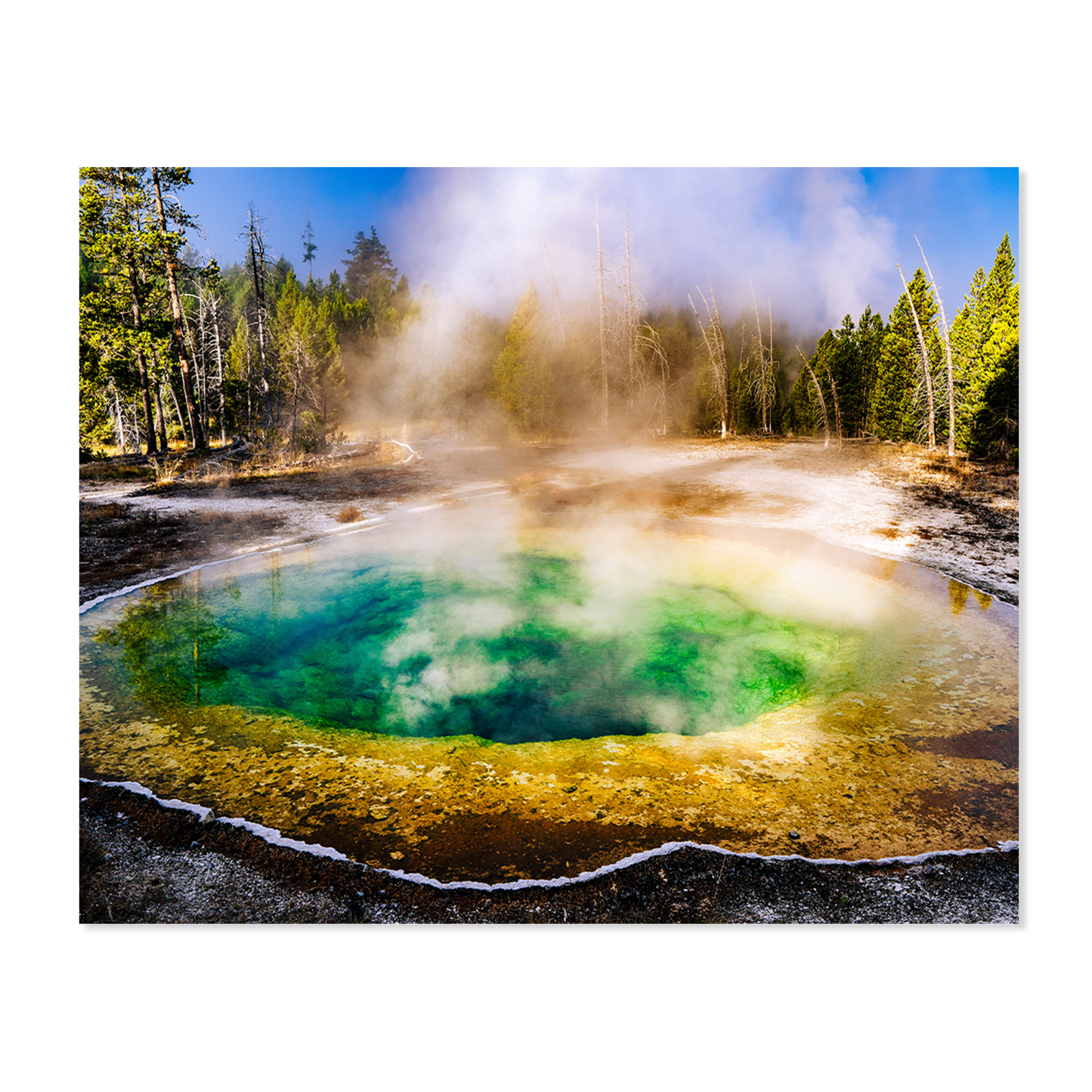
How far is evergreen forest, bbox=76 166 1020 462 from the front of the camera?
13898 mm

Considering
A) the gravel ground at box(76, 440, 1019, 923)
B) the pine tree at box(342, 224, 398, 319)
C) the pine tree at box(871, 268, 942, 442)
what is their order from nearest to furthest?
the gravel ground at box(76, 440, 1019, 923)
the pine tree at box(871, 268, 942, 442)
the pine tree at box(342, 224, 398, 319)

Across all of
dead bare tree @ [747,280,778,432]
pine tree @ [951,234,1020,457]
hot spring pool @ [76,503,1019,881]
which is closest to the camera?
hot spring pool @ [76,503,1019,881]

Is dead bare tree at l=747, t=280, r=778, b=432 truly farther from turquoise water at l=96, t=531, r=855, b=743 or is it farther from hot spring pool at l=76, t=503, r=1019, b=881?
turquoise water at l=96, t=531, r=855, b=743

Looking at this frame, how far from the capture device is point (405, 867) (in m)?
2.69

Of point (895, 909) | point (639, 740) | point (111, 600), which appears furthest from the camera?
point (111, 600)

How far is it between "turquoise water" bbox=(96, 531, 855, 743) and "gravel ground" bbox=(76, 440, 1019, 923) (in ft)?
3.77

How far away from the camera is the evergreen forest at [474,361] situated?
13.9m

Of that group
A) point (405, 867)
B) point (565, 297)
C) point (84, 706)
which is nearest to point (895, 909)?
point (405, 867)

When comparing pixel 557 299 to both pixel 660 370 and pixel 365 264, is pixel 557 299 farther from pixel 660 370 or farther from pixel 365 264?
pixel 365 264

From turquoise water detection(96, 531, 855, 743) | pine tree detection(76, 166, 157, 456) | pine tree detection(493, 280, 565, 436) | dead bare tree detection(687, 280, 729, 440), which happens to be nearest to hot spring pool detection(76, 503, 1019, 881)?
turquoise water detection(96, 531, 855, 743)

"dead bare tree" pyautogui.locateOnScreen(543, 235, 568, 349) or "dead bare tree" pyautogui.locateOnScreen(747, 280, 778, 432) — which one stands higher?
"dead bare tree" pyautogui.locateOnScreen(543, 235, 568, 349)

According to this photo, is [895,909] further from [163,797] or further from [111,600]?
[111,600]

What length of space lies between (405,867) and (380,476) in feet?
39.4

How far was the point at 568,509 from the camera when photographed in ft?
34.6
